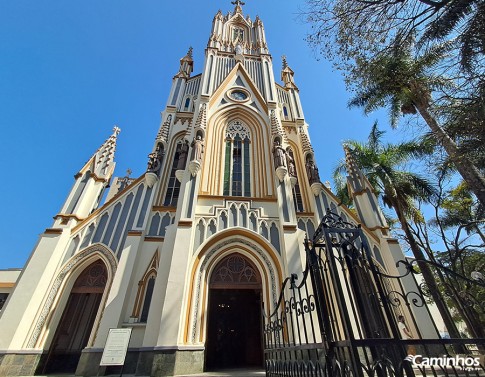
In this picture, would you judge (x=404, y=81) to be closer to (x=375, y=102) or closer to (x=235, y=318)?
(x=375, y=102)

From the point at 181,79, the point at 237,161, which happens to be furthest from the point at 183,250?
the point at 181,79

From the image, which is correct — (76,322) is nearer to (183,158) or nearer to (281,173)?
(183,158)

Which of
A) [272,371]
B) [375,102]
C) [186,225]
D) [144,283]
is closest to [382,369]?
[272,371]

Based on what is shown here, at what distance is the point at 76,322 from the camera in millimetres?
11836

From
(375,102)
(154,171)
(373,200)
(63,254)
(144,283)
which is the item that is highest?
(375,102)

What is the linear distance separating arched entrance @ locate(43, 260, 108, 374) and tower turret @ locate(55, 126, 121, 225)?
246 centimetres

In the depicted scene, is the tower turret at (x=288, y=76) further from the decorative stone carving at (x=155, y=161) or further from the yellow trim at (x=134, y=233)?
the yellow trim at (x=134, y=233)

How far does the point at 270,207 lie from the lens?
1088 cm

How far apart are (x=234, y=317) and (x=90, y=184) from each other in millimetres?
9643

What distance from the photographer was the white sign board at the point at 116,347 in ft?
20.7

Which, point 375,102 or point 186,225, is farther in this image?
point 375,102

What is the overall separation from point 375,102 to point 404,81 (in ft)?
6.90

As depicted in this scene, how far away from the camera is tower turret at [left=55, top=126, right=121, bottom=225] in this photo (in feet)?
34.7

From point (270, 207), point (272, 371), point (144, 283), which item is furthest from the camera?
point (270, 207)
